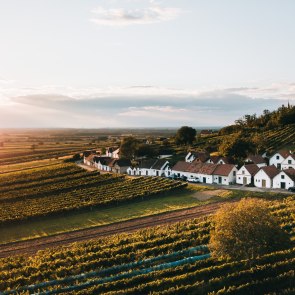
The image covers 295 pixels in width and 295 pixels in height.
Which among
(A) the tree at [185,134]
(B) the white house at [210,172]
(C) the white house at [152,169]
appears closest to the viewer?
(B) the white house at [210,172]

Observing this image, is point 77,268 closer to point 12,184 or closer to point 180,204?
point 180,204

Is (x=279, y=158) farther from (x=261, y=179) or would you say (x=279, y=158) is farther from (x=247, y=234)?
(x=247, y=234)

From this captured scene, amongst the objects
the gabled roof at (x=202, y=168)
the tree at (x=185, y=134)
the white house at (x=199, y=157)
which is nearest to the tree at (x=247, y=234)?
the gabled roof at (x=202, y=168)

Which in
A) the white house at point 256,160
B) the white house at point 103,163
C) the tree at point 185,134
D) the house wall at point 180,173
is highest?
the tree at point 185,134

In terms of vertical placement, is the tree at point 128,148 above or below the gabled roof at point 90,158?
above

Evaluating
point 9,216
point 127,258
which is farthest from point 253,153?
point 127,258

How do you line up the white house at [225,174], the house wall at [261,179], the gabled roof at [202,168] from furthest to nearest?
the gabled roof at [202,168], the white house at [225,174], the house wall at [261,179]

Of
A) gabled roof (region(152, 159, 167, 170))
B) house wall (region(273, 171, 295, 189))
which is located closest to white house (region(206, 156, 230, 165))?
gabled roof (region(152, 159, 167, 170))

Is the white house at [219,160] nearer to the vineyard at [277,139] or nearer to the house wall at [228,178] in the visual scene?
the house wall at [228,178]
